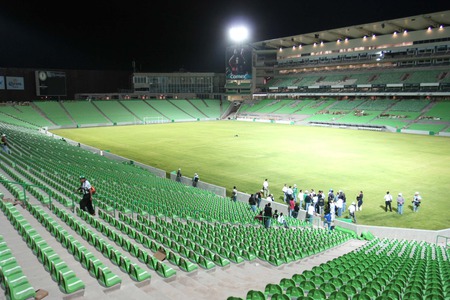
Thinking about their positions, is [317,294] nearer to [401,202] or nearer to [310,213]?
[310,213]

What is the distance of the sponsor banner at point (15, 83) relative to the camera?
69500 millimetres

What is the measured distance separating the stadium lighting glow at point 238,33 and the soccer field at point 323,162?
44435 mm

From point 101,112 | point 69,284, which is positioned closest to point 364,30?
point 101,112

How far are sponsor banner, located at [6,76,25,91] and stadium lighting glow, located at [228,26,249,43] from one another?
49765 millimetres

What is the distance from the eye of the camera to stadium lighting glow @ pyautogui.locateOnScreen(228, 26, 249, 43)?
283 feet

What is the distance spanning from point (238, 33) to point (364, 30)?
3040 centimetres

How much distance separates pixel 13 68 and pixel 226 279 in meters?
79.1

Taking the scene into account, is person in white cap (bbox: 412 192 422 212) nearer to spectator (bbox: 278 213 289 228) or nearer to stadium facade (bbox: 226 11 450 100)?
spectator (bbox: 278 213 289 228)

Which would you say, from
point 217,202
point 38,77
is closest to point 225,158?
point 217,202

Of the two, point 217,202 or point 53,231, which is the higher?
point 53,231

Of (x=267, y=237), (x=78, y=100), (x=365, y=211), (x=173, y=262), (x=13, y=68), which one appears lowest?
(x=365, y=211)

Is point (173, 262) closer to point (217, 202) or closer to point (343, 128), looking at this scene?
point (217, 202)

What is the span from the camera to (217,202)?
18344mm

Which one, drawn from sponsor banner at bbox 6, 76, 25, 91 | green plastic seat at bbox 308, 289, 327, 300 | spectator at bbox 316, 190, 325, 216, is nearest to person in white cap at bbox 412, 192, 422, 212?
spectator at bbox 316, 190, 325, 216
